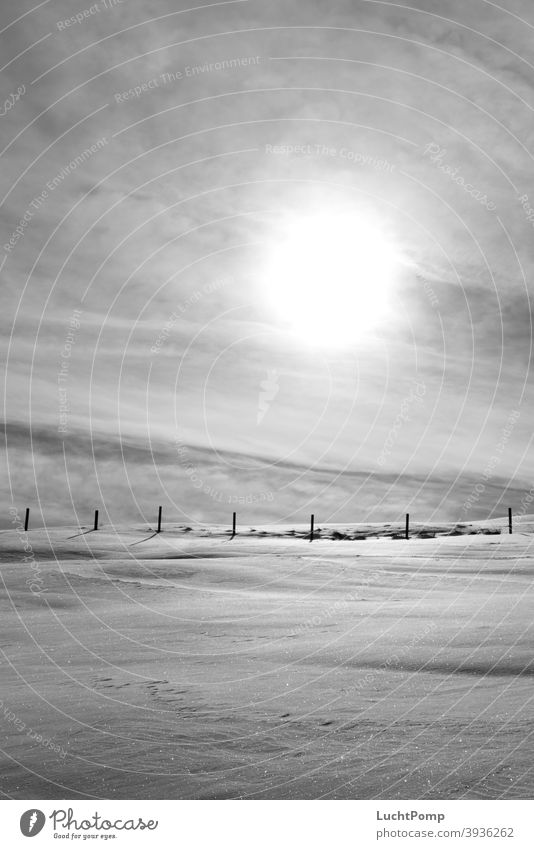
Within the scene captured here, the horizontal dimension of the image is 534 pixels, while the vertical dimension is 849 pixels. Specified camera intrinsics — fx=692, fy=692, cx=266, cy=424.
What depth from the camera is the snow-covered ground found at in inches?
136

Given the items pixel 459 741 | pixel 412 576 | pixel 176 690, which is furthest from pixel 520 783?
pixel 412 576

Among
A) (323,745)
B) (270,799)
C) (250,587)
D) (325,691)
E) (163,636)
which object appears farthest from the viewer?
(250,587)

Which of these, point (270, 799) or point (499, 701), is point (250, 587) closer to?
point (499, 701)

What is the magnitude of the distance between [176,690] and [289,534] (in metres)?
29.5

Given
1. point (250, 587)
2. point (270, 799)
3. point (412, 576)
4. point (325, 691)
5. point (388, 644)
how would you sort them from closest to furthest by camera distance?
1. point (270, 799)
2. point (325, 691)
3. point (388, 644)
4. point (250, 587)
5. point (412, 576)

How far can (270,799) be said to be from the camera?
3332mm

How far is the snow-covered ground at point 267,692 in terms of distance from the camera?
345 centimetres
